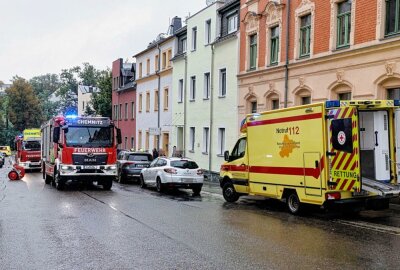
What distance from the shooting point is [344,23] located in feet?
62.5

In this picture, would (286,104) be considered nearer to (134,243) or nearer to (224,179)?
(224,179)

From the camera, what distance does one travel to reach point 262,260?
759 centimetres

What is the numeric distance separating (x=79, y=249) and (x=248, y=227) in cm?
402

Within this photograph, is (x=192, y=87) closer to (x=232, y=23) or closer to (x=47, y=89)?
(x=232, y=23)

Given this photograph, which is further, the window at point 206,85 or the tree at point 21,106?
the tree at point 21,106

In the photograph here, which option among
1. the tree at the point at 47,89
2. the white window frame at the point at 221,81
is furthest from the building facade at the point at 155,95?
the tree at the point at 47,89

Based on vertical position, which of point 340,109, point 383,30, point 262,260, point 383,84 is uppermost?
point 383,30

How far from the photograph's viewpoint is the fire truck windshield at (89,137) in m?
19.9

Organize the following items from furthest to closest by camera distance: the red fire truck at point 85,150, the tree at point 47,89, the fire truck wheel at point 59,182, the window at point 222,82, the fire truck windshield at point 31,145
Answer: the tree at point 47,89, the fire truck windshield at point 31,145, the window at point 222,82, the fire truck wheel at point 59,182, the red fire truck at point 85,150

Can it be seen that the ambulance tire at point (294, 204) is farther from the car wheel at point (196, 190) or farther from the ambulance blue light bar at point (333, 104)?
the car wheel at point (196, 190)

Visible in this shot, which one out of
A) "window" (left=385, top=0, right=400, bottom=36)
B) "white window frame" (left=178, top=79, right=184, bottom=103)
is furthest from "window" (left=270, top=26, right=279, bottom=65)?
"white window frame" (left=178, top=79, right=184, bottom=103)

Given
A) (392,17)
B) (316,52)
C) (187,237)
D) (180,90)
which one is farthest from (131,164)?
(187,237)

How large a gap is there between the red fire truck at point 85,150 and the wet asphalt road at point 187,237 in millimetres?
4431

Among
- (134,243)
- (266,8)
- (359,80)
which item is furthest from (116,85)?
(134,243)
